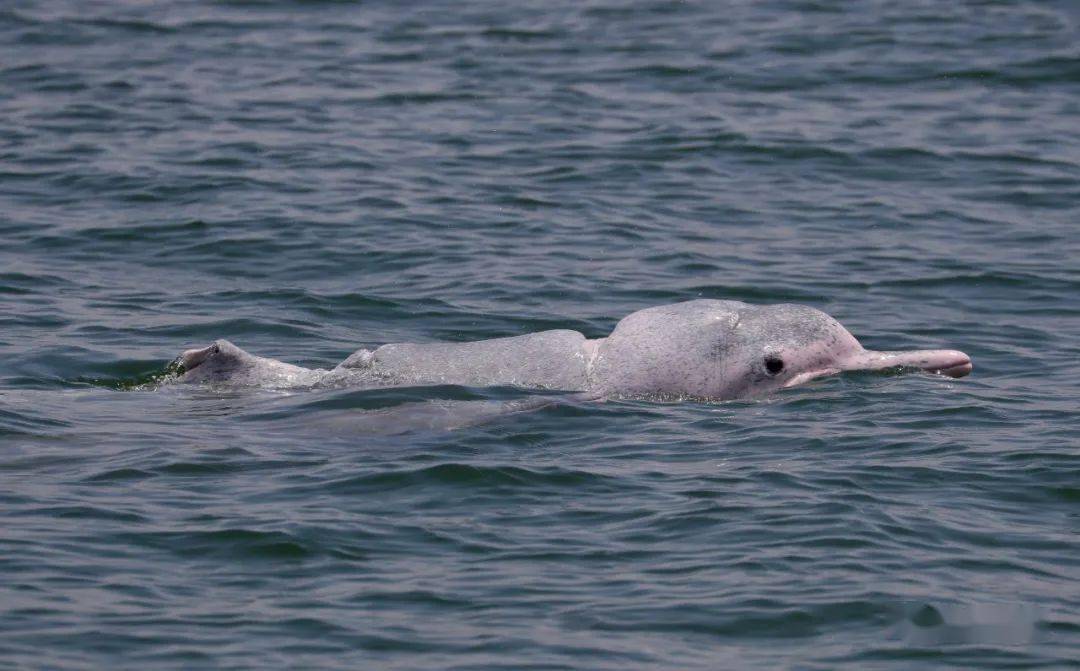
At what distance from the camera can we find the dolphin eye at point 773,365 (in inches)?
484

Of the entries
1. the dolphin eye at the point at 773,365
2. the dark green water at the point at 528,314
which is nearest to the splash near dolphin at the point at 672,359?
the dolphin eye at the point at 773,365

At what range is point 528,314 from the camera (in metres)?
15.6

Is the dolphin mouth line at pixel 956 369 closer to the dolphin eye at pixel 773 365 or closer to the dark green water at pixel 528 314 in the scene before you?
the dark green water at pixel 528 314

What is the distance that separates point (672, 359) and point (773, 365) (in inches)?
26.8

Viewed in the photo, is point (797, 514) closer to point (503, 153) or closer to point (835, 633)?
point (835, 633)

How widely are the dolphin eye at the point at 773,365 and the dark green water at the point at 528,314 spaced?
0.88 ft

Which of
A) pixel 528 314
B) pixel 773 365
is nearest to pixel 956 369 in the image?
pixel 773 365

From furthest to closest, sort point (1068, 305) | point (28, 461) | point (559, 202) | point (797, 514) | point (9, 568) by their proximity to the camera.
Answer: point (559, 202) → point (1068, 305) → point (28, 461) → point (797, 514) → point (9, 568)

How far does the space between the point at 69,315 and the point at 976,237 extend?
8.84m

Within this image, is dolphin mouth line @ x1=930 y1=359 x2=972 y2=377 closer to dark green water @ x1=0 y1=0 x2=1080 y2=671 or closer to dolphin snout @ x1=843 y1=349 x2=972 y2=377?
dolphin snout @ x1=843 y1=349 x2=972 y2=377

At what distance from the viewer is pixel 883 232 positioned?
18641 millimetres

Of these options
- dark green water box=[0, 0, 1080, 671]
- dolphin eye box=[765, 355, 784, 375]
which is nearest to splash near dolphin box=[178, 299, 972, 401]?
dolphin eye box=[765, 355, 784, 375]

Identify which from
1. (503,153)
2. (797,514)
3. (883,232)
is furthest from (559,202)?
(797,514)

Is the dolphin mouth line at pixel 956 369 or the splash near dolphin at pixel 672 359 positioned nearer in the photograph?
the splash near dolphin at pixel 672 359
